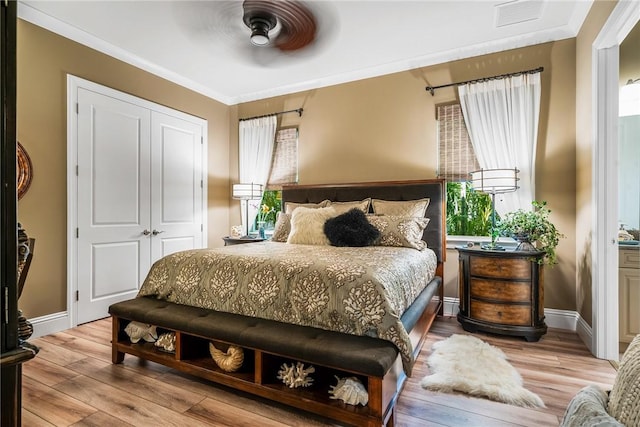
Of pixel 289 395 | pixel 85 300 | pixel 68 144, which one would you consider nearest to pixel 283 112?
pixel 68 144

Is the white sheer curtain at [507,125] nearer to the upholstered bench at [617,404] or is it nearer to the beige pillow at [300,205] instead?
the beige pillow at [300,205]

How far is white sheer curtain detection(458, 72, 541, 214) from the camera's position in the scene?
10.4 ft

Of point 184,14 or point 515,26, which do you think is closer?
point 184,14

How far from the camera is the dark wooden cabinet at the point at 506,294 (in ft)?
9.08

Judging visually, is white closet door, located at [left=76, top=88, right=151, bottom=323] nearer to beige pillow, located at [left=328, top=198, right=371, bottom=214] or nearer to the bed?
the bed

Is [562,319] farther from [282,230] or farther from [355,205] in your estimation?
[282,230]

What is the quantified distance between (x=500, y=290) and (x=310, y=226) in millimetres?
1821

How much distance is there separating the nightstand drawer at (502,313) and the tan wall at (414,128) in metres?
0.59

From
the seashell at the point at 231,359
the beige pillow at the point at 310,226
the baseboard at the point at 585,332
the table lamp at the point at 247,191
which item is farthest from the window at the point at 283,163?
the baseboard at the point at 585,332

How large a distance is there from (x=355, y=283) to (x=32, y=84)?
3.35m

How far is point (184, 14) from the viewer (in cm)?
287

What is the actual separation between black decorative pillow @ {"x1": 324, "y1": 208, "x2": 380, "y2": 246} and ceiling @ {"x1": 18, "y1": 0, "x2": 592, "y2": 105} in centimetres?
181

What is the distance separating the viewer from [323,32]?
3121mm

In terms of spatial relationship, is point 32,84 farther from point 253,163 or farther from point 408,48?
point 408,48
